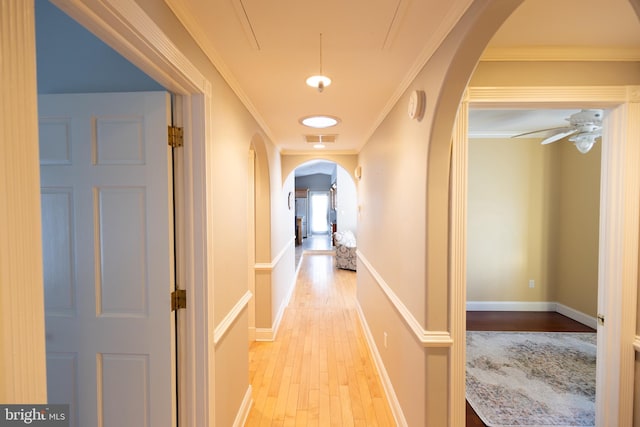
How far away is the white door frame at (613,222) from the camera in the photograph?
1.58 metres

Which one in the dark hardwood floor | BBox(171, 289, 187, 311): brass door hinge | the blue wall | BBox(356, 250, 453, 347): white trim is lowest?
the dark hardwood floor

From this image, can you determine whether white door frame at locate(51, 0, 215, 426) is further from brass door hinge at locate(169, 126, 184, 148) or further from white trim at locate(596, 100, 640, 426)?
white trim at locate(596, 100, 640, 426)

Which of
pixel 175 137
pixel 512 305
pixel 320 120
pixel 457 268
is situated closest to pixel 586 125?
pixel 457 268

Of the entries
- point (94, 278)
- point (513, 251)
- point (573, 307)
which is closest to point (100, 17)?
point (94, 278)

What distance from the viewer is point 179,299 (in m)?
1.38

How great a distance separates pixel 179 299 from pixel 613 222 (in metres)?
2.44

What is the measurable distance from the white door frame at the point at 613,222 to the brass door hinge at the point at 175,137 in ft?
4.69

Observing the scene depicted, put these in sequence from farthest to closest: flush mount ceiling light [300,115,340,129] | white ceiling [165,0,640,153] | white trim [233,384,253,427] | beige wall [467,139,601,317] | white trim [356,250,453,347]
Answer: beige wall [467,139,601,317], flush mount ceiling light [300,115,340,129], white trim [233,384,253,427], white trim [356,250,453,347], white ceiling [165,0,640,153]

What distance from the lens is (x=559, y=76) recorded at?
162 centimetres

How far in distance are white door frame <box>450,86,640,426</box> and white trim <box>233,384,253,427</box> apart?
144 cm

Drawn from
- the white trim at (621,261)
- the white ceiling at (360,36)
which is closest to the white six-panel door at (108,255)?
the white ceiling at (360,36)

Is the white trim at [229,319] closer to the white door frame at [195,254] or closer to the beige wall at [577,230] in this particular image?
the white door frame at [195,254]

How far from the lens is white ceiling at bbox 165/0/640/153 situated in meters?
1.23

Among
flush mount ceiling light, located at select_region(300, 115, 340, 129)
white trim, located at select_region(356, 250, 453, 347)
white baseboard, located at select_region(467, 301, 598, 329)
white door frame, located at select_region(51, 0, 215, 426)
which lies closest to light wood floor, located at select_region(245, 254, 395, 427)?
white trim, located at select_region(356, 250, 453, 347)
